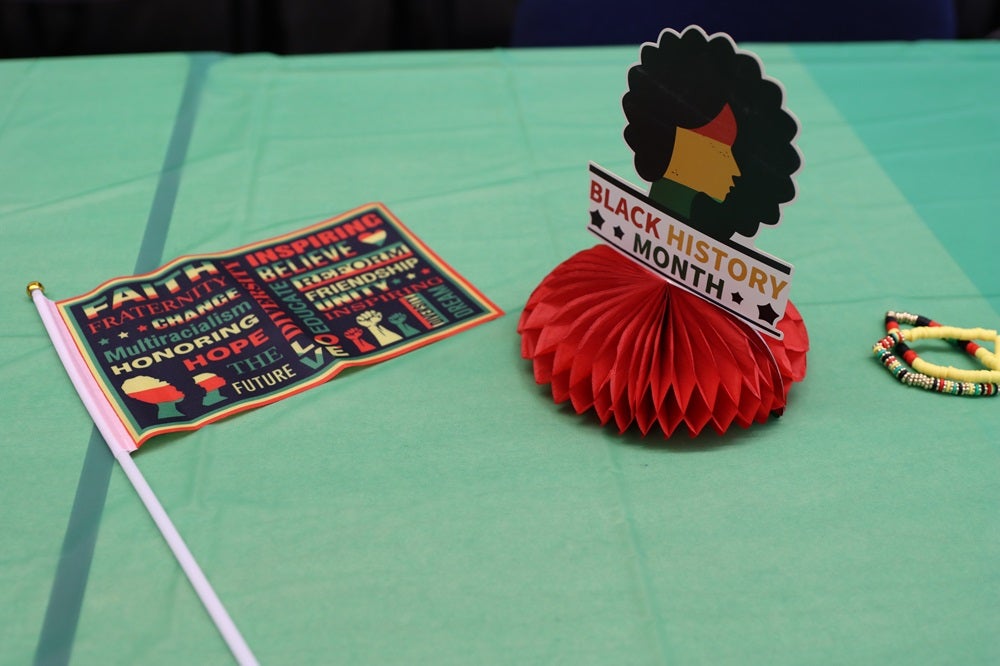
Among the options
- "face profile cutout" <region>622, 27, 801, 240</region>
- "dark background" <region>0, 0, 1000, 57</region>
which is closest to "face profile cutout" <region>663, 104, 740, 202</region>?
"face profile cutout" <region>622, 27, 801, 240</region>

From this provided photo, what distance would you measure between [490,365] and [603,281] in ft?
0.40

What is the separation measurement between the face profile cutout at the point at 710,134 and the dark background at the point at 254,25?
1.51m

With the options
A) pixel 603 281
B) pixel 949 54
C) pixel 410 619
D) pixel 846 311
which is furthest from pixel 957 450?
pixel 949 54

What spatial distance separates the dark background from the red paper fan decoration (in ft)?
5.02

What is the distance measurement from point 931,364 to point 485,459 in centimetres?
40

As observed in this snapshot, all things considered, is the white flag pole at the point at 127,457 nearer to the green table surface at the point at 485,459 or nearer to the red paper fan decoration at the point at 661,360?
the green table surface at the point at 485,459

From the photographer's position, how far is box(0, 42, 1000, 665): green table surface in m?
0.65

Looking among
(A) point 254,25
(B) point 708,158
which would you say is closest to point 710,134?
(B) point 708,158

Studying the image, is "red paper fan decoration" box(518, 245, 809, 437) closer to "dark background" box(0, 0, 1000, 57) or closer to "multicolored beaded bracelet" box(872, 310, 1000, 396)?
"multicolored beaded bracelet" box(872, 310, 1000, 396)

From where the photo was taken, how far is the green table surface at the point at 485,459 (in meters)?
0.65

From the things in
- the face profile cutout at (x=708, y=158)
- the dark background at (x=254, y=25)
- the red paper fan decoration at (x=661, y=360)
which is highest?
→ the face profile cutout at (x=708, y=158)

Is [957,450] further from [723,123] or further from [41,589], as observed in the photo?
[41,589]

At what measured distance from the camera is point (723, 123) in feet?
2.45

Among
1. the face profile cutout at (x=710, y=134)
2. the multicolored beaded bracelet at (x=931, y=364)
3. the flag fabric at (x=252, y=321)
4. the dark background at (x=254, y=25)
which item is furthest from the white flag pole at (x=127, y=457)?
the dark background at (x=254, y=25)
